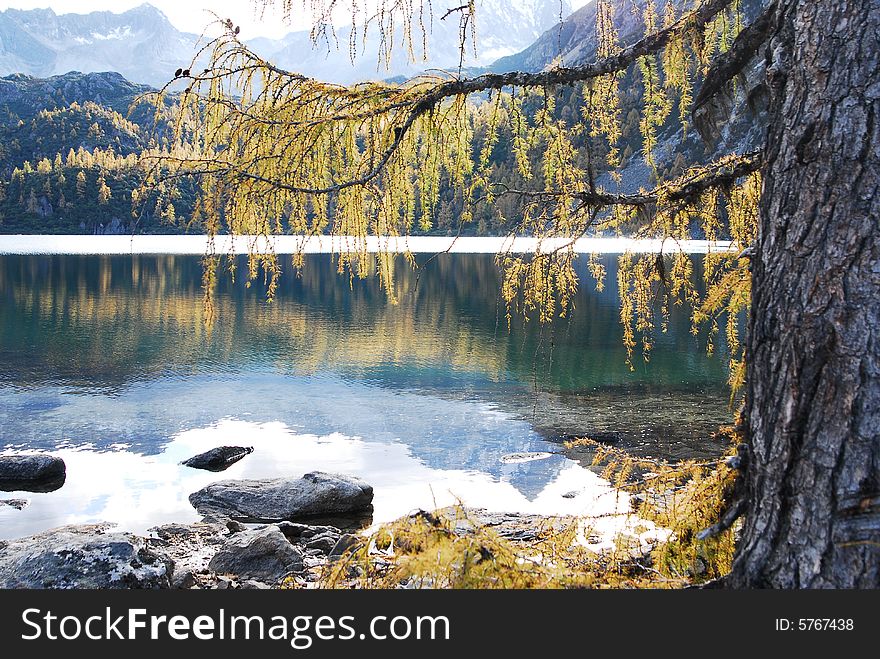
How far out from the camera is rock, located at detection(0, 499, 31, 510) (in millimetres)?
11578

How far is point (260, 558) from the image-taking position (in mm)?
8141

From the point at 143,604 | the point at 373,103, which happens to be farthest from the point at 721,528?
the point at 373,103

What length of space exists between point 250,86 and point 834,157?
9.43 ft

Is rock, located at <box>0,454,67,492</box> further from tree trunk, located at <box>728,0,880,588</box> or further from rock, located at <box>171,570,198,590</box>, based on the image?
tree trunk, located at <box>728,0,880,588</box>

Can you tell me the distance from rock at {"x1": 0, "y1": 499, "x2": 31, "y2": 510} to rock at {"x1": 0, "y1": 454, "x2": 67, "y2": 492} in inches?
19.1

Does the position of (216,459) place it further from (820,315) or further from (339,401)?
(820,315)

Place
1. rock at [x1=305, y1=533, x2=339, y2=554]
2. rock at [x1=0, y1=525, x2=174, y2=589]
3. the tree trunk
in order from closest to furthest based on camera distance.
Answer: the tree trunk → rock at [x1=0, y1=525, x2=174, y2=589] → rock at [x1=305, y1=533, x2=339, y2=554]

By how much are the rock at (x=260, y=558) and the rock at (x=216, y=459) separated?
560cm

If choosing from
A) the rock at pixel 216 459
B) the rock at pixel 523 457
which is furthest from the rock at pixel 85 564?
the rock at pixel 523 457

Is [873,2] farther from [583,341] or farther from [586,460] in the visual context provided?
[583,341]

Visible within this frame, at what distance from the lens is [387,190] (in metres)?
4.38

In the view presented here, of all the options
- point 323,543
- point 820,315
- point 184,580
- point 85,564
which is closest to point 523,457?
point 323,543

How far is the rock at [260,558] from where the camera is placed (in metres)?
7.93

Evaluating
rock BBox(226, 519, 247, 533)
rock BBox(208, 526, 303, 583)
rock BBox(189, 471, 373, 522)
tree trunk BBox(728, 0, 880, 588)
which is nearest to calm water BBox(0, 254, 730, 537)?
rock BBox(189, 471, 373, 522)
